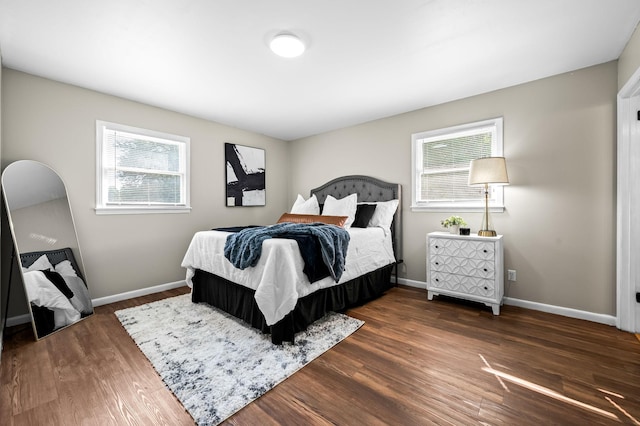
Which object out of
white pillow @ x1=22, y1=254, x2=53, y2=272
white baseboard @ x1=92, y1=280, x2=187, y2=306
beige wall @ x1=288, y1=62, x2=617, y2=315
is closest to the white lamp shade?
beige wall @ x1=288, y1=62, x2=617, y2=315

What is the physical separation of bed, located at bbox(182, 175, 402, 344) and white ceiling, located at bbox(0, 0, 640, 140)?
161 centimetres

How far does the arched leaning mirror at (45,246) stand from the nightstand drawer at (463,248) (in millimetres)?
3742

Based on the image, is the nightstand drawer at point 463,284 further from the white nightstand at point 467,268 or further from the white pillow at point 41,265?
the white pillow at point 41,265

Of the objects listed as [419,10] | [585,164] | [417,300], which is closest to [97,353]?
[417,300]

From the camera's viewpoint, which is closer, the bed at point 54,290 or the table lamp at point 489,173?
the bed at point 54,290

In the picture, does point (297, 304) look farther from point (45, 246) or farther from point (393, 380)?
point (45, 246)

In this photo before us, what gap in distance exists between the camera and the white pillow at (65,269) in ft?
8.83

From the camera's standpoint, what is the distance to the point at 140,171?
11.3ft

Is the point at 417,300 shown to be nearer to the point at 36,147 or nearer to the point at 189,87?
the point at 189,87

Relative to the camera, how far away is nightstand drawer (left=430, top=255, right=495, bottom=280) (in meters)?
2.82

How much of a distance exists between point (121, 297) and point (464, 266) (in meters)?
3.94

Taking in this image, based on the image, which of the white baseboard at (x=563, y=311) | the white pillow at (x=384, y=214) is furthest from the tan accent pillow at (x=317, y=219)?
the white baseboard at (x=563, y=311)

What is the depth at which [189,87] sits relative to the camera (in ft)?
10.0

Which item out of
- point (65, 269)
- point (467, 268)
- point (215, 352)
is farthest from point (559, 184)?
point (65, 269)
